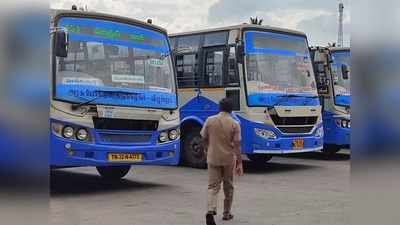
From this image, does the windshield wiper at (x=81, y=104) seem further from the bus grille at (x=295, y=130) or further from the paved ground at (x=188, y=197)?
the bus grille at (x=295, y=130)

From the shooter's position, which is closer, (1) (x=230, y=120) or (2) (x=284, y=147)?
(1) (x=230, y=120)

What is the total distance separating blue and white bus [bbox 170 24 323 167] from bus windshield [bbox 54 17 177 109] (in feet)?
7.44

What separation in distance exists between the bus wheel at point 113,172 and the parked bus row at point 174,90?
0.02 meters

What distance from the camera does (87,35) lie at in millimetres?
9039

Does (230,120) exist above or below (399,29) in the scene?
below

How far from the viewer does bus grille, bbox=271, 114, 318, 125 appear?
1205cm

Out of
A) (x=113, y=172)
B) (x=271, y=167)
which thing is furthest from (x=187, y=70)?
(x=113, y=172)

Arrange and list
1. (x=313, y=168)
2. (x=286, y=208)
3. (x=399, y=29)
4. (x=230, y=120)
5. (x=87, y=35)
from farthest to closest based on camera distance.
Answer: (x=313, y=168)
(x=87, y=35)
(x=286, y=208)
(x=230, y=120)
(x=399, y=29)

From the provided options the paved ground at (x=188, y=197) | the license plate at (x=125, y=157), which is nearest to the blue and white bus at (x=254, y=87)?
the paved ground at (x=188, y=197)

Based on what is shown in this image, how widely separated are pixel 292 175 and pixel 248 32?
3012mm

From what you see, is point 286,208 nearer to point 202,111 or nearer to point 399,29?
point 202,111

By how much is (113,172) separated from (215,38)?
365cm

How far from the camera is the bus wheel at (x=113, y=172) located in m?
11.2

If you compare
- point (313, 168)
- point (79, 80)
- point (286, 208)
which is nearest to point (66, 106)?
point (79, 80)
